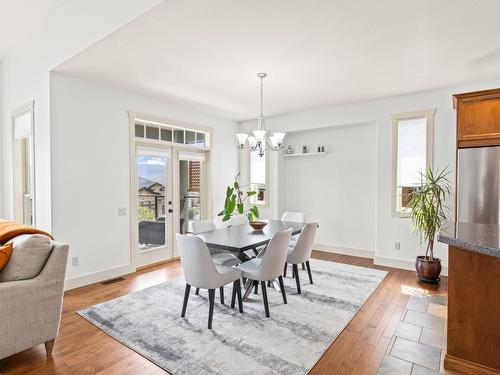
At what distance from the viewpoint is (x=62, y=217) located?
3.64m

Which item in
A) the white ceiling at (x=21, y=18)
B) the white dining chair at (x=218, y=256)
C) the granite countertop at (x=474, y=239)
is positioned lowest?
the white dining chair at (x=218, y=256)

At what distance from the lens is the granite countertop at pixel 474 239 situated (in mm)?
1603

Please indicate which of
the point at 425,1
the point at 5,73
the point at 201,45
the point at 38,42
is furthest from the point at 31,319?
the point at 5,73

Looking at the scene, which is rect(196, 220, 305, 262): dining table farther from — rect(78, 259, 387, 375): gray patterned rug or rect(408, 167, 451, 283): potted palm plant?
rect(408, 167, 451, 283): potted palm plant

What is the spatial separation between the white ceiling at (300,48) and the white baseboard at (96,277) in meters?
2.62

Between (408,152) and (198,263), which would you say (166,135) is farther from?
(408,152)

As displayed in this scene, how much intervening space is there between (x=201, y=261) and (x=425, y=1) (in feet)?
9.06

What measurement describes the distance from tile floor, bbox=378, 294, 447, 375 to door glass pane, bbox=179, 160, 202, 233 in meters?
3.61

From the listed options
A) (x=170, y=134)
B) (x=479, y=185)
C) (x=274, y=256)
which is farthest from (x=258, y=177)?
(x=479, y=185)

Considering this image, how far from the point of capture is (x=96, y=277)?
3955 millimetres

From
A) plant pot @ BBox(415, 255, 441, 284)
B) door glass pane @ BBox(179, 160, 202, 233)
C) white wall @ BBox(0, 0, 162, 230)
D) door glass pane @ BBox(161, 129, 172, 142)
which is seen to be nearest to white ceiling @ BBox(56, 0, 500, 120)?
white wall @ BBox(0, 0, 162, 230)

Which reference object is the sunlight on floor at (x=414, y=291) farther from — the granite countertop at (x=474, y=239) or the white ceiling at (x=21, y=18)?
the white ceiling at (x=21, y=18)

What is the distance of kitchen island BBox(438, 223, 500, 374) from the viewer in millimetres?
1922

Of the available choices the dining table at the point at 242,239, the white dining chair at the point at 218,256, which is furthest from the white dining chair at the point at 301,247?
the white dining chair at the point at 218,256
